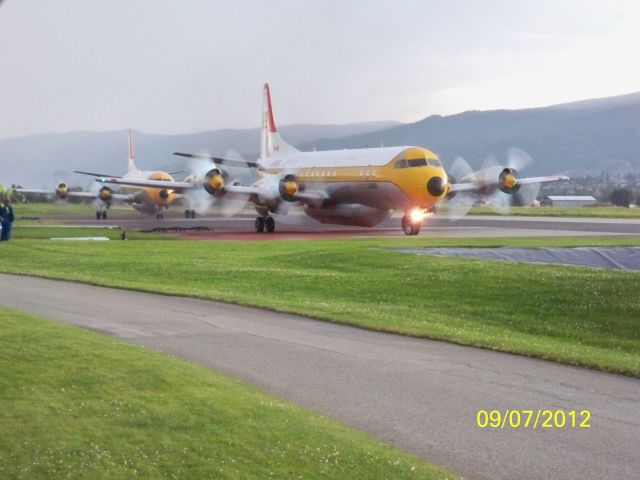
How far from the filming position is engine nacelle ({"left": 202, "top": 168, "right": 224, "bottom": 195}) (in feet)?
183

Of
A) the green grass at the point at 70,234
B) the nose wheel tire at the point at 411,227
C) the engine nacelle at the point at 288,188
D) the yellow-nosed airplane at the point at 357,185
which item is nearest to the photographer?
the green grass at the point at 70,234

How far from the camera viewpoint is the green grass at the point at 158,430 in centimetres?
875

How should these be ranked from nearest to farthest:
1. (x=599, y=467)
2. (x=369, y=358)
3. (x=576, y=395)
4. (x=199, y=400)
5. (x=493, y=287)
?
(x=599, y=467)
(x=199, y=400)
(x=576, y=395)
(x=369, y=358)
(x=493, y=287)

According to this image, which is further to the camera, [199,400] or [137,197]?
[137,197]

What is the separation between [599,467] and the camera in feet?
29.9

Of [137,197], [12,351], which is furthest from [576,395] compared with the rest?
[137,197]

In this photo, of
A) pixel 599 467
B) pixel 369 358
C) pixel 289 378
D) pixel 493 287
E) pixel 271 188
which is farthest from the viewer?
pixel 271 188

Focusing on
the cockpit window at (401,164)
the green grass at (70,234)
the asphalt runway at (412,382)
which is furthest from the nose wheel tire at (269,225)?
the asphalt runway at (412,382)

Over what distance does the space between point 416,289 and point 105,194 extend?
195 feet

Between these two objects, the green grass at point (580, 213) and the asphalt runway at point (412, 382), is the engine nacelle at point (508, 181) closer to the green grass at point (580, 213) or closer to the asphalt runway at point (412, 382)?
the green grass at point (580, 213)

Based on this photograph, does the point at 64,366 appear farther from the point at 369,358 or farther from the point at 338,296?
the point at 338,296

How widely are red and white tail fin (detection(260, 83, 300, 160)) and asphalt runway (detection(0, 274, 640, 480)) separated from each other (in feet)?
176

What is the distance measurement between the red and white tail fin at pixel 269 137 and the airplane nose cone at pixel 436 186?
24.1 metres

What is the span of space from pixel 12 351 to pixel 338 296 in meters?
12.0
